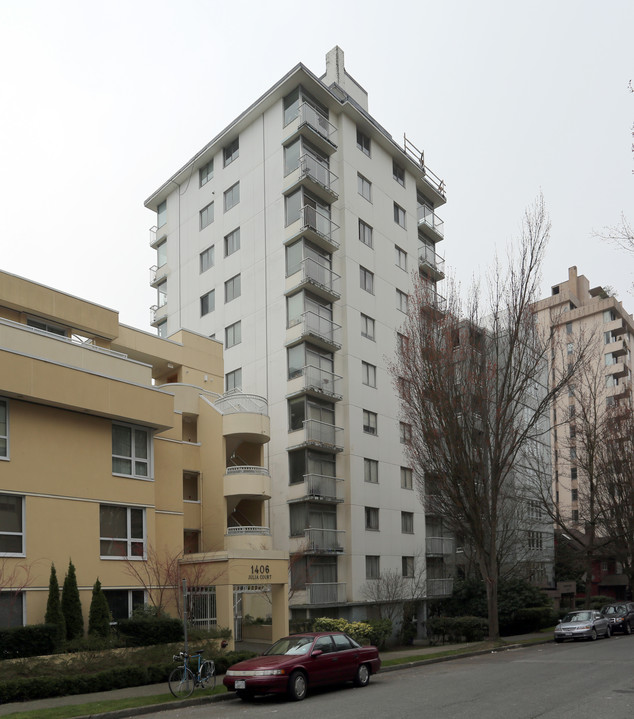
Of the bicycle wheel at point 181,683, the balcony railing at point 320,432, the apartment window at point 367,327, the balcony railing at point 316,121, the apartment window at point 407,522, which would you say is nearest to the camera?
the bicycle wheel at point 181,683

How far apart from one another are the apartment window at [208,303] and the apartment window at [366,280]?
8.20 meters

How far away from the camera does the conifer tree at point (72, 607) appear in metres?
21.3

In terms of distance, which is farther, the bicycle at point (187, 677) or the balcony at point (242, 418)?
the balcony at point (242, 418)

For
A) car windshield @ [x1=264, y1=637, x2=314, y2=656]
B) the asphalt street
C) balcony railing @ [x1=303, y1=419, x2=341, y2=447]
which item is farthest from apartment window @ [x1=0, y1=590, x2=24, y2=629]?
balcony railing @ [x1=303, y1=419, x2=341, y2=447]

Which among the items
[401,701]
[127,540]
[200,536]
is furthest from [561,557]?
[401,701]

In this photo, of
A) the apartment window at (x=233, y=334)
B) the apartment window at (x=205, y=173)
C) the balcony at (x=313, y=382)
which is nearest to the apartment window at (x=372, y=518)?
the balcony at (x=313, y=382)

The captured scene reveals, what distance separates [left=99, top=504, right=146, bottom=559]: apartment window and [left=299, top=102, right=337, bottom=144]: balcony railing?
2272 cm

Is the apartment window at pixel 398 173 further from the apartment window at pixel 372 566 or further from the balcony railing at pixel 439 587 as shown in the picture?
the balcony railing at pixel 439 587

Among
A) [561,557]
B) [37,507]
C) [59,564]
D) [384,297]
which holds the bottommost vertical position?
[561,557]

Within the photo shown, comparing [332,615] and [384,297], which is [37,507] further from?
[384,297]

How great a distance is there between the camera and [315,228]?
39625 millimetres

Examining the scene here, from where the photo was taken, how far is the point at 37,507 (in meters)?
21.9

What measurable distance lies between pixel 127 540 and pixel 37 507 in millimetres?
3570

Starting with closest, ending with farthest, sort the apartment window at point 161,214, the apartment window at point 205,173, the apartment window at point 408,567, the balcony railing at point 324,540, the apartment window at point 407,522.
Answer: the balcony railing at point 324,540
the apartment window at point 408,567
the apartment window at point 407,522
the apartment window at point 205,173
the apartment window at point 161,214
